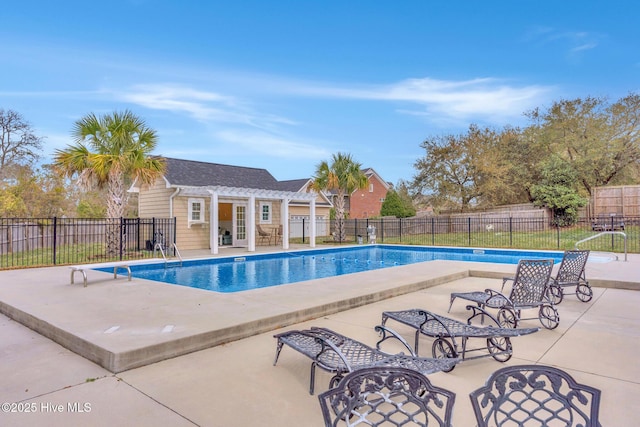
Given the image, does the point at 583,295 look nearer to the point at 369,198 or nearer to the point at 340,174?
the point at 340,174

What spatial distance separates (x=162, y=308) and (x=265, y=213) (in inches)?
533

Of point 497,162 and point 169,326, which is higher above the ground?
point 497,162

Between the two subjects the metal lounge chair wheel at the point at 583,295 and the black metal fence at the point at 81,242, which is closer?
the metal lounge chair wheel at the point at 583,295

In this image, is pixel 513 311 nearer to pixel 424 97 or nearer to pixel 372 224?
pixel 424 97

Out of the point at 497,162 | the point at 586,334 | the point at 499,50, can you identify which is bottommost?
the point at 586,334

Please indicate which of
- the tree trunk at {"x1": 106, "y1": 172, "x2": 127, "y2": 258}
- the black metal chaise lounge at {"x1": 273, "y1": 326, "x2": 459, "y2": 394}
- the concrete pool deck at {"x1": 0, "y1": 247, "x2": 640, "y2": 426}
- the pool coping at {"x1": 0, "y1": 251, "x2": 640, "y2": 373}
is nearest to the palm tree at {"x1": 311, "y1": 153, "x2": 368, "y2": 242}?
the tree trunk at {"x1": 106, "y1": 172, "x2": 127, "y2": 258}

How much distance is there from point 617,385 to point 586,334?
160cm

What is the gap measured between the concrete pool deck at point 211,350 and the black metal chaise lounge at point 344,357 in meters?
0.25

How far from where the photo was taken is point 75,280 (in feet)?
25.1

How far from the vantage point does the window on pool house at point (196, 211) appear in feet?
51.4

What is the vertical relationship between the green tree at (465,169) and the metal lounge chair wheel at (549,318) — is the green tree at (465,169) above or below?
above

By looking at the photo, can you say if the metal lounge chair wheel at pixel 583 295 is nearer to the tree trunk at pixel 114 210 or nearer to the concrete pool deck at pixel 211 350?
the concrete pool deck at pixel 211 350

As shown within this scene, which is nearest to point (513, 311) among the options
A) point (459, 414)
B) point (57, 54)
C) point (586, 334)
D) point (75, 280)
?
point (586, 334)

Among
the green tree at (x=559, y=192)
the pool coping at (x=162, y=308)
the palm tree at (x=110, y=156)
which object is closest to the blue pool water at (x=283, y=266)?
the pool coping at (x=162, y=308)
